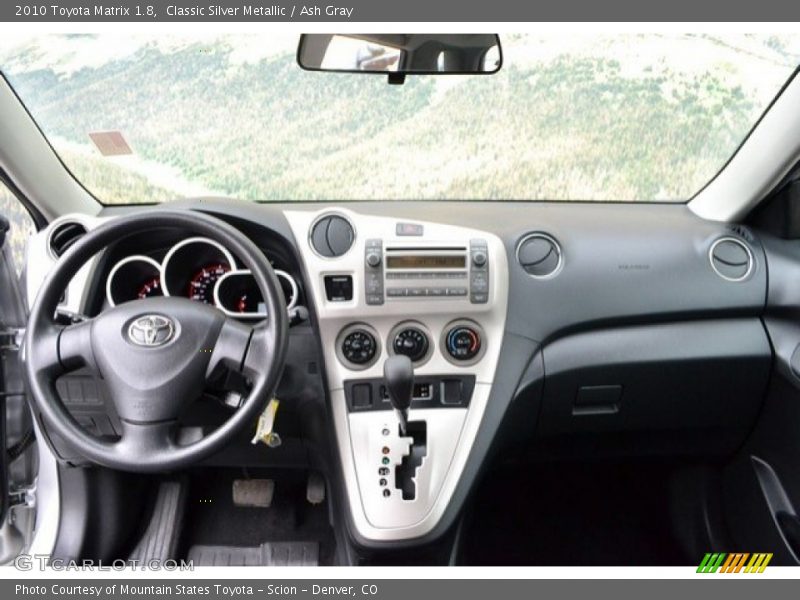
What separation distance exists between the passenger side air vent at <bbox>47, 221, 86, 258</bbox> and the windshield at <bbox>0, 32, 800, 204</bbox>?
342 millimetres

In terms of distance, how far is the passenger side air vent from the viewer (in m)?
2.23

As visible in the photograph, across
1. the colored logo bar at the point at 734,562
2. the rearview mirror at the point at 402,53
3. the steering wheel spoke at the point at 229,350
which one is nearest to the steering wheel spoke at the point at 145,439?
the steering wheel spoke at the point at 229,350

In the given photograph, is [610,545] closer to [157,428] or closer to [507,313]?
[507,313]

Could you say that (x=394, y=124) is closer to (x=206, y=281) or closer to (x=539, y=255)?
(x=539, y=255)

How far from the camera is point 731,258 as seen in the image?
242 centimetres

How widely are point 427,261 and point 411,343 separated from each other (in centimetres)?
25

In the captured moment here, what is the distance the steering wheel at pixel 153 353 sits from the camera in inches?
63.9

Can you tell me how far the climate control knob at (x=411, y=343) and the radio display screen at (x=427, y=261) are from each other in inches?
7.7

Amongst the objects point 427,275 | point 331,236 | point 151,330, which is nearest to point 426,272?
point 427,275

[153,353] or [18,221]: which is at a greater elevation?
[153,353]

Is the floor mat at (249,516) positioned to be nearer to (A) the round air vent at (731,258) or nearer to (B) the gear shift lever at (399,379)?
(B) the gear shift lever at (399,379)

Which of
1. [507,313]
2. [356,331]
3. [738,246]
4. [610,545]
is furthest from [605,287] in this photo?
[610,545]

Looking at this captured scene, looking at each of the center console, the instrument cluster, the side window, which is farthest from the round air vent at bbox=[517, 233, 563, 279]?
the side window

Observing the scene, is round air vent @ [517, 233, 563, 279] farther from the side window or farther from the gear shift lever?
the side window
